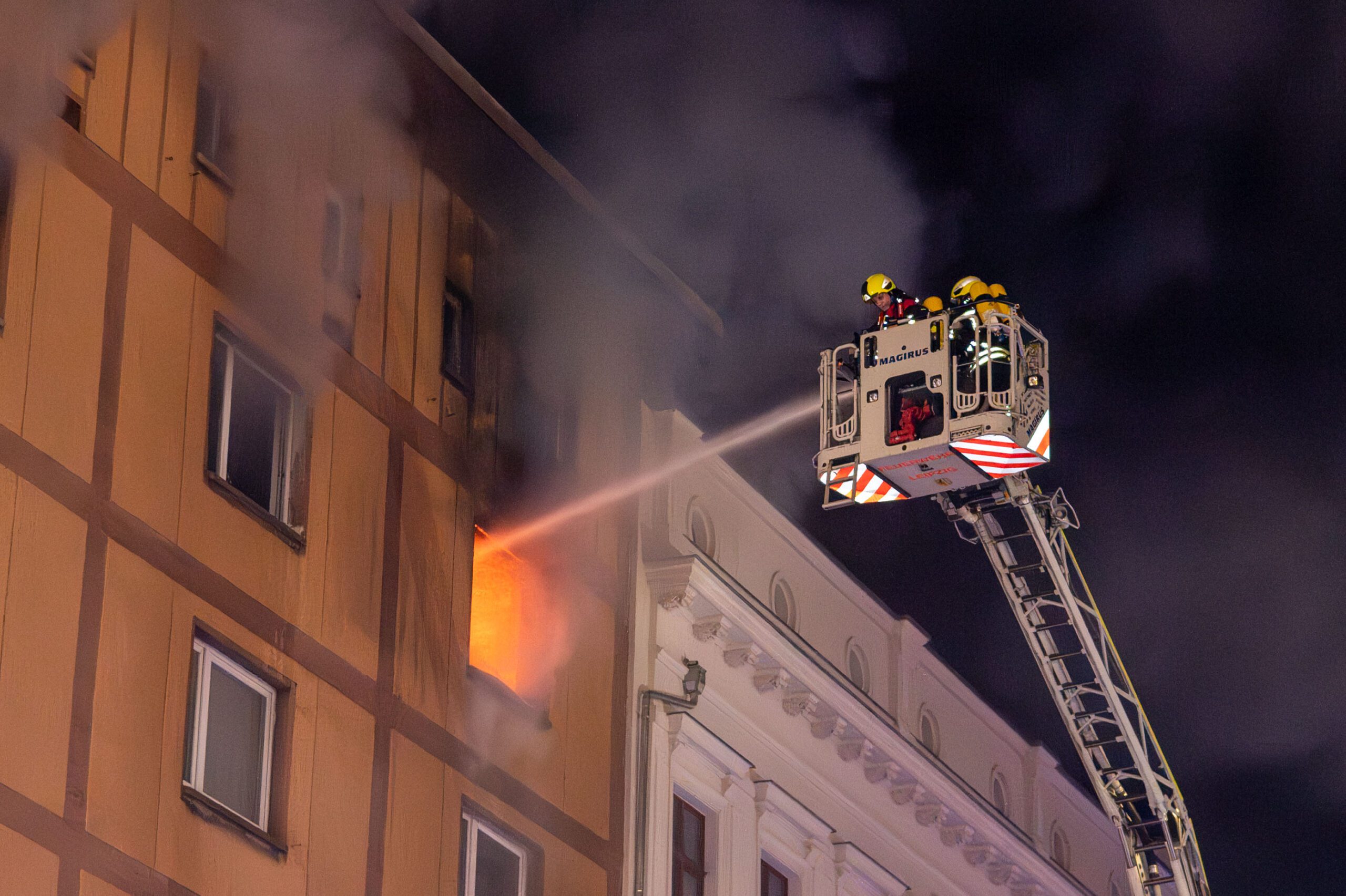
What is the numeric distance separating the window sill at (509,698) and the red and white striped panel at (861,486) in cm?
303

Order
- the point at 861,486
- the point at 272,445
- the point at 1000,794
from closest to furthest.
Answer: the point at 272,445 → the point at 861,486 → the point at 1000,794

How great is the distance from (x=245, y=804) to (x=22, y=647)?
6.97 feet

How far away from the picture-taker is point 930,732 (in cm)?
2245

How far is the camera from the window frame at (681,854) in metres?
17.4

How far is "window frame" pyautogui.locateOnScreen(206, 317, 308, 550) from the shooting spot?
44.1ft

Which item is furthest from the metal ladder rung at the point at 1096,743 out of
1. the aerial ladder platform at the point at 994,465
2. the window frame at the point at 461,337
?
the window frame at the point at 461,337

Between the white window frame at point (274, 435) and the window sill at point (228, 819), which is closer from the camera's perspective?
the window sill at point (228, 819)

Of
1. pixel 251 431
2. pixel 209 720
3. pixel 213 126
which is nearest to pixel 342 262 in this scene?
pixel 213 126

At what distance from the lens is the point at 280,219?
1435 centimetres

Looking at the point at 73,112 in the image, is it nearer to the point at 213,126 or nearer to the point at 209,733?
the point at 213,126

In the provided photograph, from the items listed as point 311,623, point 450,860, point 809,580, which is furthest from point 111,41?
point 809,580

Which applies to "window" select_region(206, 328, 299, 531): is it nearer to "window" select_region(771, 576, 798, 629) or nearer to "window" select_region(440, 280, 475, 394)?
"window" select_region(440, 280, 475, 394)

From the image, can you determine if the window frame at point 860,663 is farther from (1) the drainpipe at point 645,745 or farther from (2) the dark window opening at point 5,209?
(2) the dark window opening at point 5,209

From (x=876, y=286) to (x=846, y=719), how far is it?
4.22 meters
